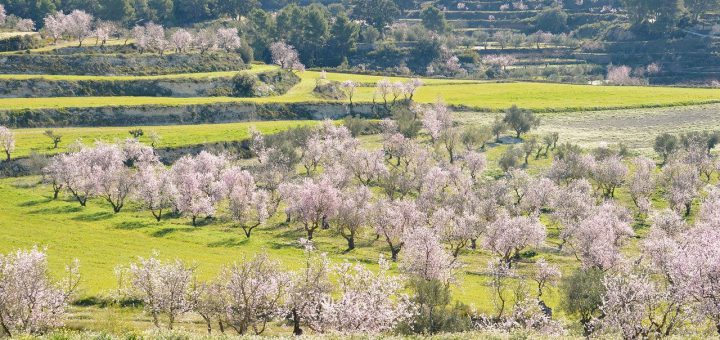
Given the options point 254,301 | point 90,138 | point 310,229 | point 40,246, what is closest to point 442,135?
point 310,229

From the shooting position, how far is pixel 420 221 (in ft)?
256

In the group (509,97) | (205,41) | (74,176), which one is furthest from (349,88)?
(74,176)

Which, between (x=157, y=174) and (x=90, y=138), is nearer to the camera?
(x=157, y=174)

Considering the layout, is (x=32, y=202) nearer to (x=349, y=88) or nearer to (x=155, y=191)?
(x=155, y=191)

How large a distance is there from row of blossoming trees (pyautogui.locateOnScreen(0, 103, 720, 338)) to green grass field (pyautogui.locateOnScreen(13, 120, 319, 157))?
263 inches

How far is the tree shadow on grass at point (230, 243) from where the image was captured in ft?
249

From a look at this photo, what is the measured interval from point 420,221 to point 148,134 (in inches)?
2265

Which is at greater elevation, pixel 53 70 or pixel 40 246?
pixel 53 70

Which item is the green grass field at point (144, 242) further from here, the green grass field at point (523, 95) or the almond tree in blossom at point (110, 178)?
the green grass field at point (523, 95)

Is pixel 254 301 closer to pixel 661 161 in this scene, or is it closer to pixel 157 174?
pixel 157 174

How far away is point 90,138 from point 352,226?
55415 millimetres

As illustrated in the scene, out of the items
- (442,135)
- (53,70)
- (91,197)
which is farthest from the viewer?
(53,70)

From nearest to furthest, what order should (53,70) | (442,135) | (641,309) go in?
(641,309) → (442,135) → (53,70)

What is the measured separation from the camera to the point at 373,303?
46.8 m
